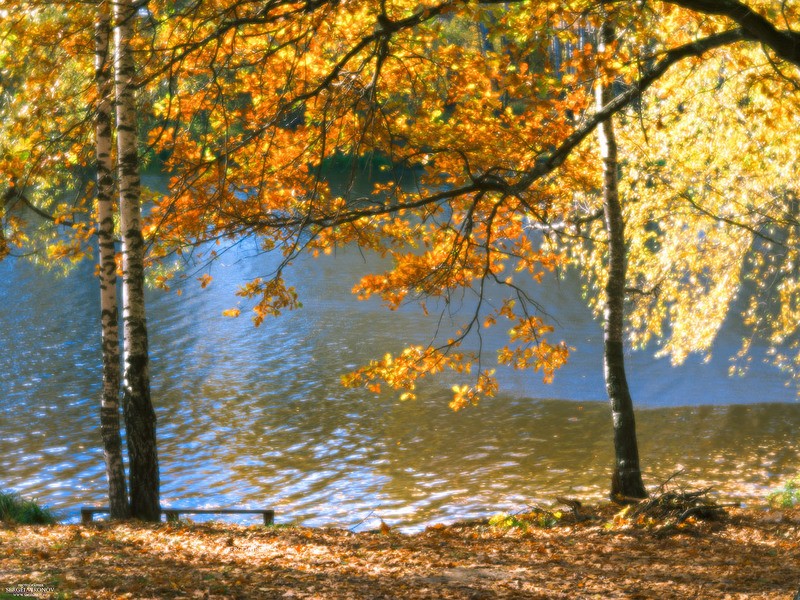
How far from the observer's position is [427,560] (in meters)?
6.59

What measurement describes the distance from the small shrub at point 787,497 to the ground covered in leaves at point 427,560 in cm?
186

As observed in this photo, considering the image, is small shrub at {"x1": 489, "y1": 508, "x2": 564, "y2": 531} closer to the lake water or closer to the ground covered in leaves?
the ground covered in leaves

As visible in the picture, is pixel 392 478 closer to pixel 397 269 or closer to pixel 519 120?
pixel 397 269

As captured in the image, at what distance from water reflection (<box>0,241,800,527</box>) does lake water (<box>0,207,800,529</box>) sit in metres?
0.05

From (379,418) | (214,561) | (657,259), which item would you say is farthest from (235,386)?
(214,561)

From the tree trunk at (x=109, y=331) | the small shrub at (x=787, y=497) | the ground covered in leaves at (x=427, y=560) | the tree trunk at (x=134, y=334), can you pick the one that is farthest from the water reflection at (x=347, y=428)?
the ground covered in leaves at (x=427, y=560)

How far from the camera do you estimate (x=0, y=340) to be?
78.6 ft

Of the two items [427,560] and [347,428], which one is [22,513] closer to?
[427,560]

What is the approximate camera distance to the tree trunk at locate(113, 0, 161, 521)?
27.1ft

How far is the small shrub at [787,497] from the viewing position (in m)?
10.5

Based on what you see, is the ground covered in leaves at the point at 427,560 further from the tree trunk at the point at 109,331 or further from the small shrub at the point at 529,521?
the tree trunk at the point at 109,331

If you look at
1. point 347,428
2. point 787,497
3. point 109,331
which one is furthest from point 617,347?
point 347,428

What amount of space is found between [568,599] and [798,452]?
1104cm

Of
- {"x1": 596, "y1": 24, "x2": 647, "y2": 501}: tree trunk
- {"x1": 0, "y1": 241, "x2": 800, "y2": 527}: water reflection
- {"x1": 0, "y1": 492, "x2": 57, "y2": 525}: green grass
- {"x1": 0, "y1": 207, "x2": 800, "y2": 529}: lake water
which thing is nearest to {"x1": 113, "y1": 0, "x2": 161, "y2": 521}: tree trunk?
{"x1": 0, "y1": 492, "x2": 57, "y2": 525}: green grass
